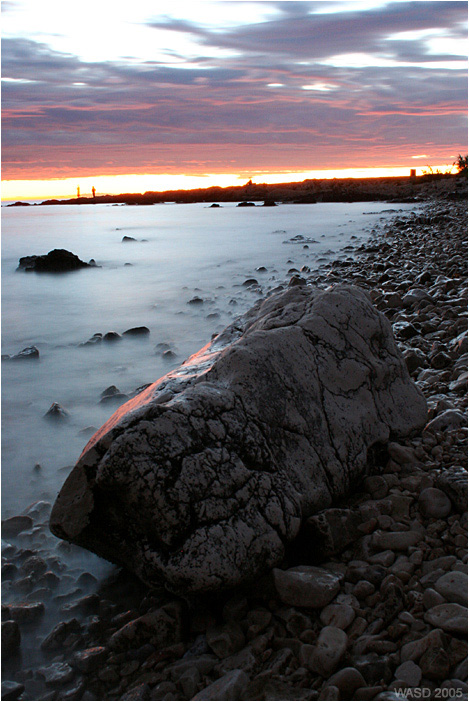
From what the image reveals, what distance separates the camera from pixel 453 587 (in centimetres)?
223

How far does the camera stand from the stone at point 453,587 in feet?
7.19

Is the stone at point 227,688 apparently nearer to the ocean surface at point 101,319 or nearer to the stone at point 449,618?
the stone at point 449,618

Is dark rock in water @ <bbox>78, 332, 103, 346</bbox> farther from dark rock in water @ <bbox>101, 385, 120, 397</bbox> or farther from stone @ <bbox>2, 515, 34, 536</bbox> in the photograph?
stone @ <bbox>2, 515, 34, 536</bbox>

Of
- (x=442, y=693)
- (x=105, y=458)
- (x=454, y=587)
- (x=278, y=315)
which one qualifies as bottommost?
(x=442, y=693)

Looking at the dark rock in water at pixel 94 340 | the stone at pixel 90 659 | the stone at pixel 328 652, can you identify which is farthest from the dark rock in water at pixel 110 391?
the stone at pixel 328 652

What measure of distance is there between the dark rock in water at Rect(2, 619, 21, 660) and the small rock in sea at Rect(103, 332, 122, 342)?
537 centimetres

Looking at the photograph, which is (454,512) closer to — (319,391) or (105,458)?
(319,391)

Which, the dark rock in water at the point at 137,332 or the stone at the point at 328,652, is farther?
the dark rock in water at the point at 137,332

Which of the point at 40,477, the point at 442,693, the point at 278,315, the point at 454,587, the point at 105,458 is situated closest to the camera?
the point at 442,693

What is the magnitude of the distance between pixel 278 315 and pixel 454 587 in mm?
1938

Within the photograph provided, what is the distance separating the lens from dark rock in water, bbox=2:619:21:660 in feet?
7.88

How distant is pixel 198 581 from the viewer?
2.23 meters

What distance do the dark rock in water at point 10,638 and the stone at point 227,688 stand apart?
0.99 meters

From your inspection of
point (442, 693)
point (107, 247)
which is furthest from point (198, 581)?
point (107, 247)
